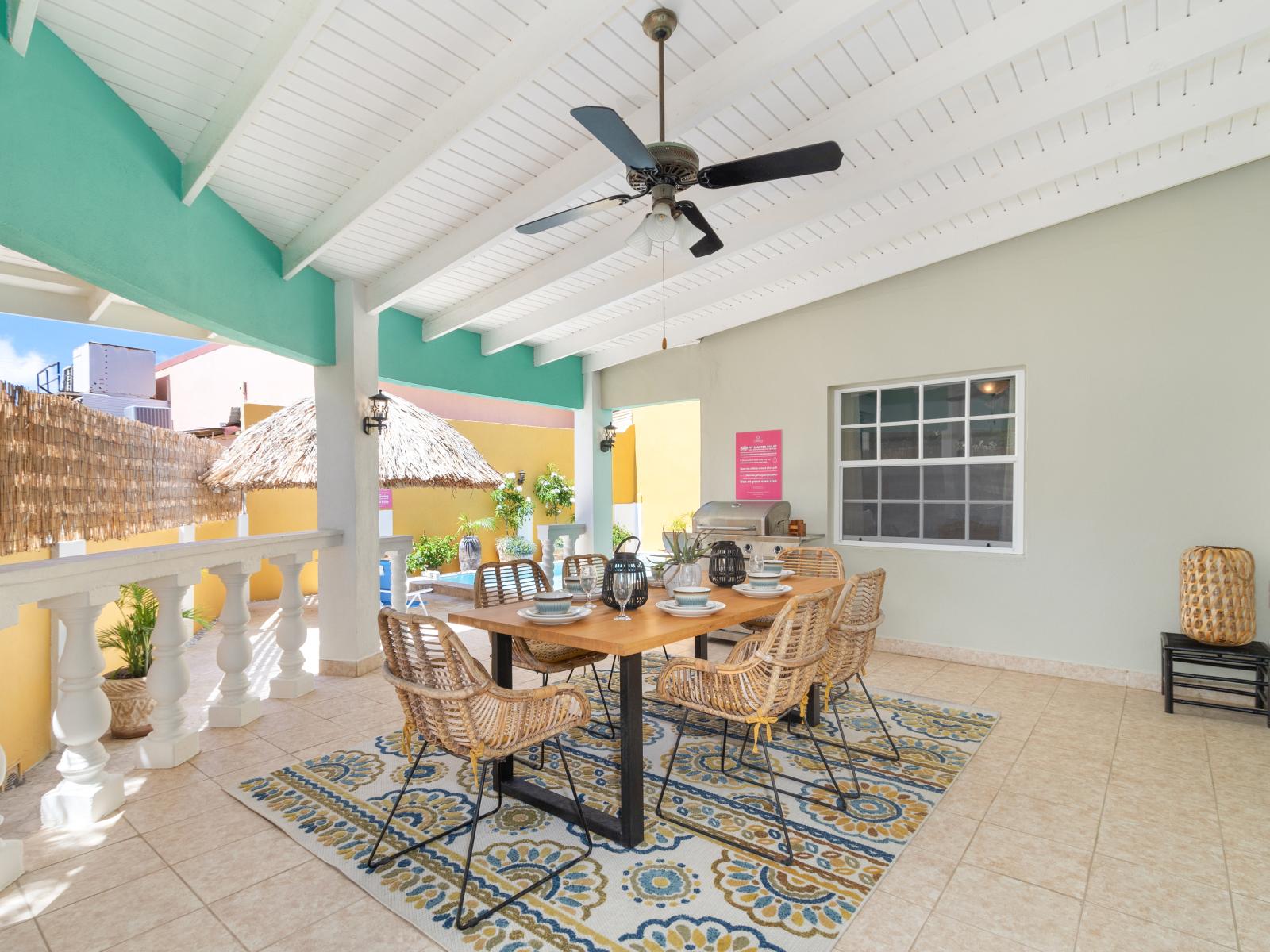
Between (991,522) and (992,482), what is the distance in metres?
0.32

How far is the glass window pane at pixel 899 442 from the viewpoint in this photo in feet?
18.5

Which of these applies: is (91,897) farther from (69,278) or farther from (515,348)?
(515,348)

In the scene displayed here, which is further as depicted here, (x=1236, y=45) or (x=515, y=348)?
(x=515, y=348)

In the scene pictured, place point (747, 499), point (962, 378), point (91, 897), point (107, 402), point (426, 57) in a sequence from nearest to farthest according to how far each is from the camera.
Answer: point (91, 897), point (426, 57), point (962, 378), point (747, 499), point (107, 402)

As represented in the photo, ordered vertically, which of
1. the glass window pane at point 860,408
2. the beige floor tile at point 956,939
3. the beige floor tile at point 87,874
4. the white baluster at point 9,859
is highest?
the glass window pane at point 860,408

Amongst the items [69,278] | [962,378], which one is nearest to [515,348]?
[69,278]

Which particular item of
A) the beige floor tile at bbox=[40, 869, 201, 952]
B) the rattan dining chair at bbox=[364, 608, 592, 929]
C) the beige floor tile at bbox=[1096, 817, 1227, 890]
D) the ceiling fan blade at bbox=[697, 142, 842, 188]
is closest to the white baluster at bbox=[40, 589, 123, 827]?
the beige floor tile at bbox=[40, 869, 201, 952]

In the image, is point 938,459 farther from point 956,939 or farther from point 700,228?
point 956,939

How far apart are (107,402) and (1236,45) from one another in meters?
12.9

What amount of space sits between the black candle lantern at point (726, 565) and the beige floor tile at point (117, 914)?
2547 millimetres

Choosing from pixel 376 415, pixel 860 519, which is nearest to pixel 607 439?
pixel 860 519

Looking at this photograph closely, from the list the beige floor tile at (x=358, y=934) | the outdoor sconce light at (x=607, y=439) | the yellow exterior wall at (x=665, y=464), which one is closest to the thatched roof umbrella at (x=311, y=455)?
the outdoor sconce light at (x=607, y=439)

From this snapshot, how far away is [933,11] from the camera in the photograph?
2.79 meters

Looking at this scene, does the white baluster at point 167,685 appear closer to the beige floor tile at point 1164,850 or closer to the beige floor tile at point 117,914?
the beige floor tile at point 117,914
